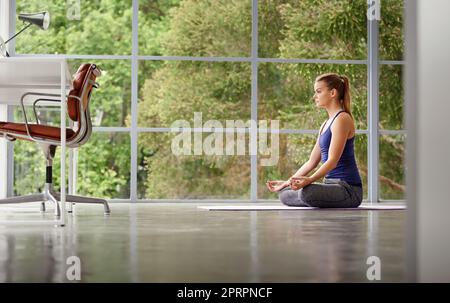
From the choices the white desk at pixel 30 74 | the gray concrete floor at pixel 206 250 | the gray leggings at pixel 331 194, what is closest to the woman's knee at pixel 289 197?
the gray leggings at pixel 331 194

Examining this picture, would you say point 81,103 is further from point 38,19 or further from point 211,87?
point 211,87

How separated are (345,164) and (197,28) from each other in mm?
3197

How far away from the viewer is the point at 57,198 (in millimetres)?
5184

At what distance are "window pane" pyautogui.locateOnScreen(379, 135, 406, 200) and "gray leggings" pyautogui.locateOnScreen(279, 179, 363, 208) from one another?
2735mm

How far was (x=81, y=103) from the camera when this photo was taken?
17.0 ft

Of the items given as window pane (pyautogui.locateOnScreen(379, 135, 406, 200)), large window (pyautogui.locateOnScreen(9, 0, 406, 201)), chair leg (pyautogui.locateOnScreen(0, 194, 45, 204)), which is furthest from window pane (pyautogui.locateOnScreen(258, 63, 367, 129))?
chair leg (pyautogui.locateOnScreen(0, 194, 45, 204))

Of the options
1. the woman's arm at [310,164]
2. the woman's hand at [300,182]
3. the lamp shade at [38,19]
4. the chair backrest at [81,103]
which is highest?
the lamp shade at [38,19]

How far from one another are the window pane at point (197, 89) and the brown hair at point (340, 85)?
2434mm

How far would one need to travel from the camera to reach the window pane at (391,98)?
8.66 meters

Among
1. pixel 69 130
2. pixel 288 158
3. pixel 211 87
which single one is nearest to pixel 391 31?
pixel 288 158

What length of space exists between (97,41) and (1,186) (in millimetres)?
1785

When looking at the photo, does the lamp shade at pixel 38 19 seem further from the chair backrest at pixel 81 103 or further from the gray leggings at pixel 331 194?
the gray leggings at pixel 331 194

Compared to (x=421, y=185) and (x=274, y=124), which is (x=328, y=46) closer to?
(x=274, y=124)
